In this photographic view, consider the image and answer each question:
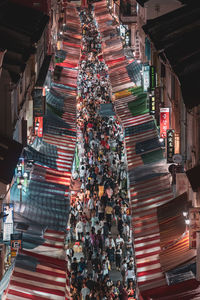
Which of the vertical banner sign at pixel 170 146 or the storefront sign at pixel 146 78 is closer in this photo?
the vertical banner sign at pixel 170 146

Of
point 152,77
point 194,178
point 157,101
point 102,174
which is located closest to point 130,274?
point 194,178

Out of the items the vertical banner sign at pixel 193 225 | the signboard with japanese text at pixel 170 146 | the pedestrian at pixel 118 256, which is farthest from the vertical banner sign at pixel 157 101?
the vertical banner sign at pixel 193 225

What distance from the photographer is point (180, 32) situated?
3078 centimetres

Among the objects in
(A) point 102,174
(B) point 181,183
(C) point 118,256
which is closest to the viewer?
(C) point 118,256

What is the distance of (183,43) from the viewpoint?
1116 inches

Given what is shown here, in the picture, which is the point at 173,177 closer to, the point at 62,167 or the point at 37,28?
the point at 62,167

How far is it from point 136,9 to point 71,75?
28.7ft

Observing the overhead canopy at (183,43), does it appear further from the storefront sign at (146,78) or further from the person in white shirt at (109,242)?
the person in white shirt at (109,242)

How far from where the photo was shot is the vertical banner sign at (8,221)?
2236 centimetres

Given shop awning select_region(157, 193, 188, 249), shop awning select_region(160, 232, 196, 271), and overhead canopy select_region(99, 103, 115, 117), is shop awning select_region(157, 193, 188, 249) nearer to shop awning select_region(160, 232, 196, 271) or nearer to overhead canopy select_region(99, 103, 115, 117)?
shop awning select_region(160, 232, 196, 271)

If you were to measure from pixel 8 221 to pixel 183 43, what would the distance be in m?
12.5

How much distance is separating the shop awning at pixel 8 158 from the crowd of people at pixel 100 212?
5.73 meters

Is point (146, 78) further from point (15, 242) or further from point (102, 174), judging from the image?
point (15, 242)

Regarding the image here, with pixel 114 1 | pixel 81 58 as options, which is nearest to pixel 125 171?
pixel 81 58
